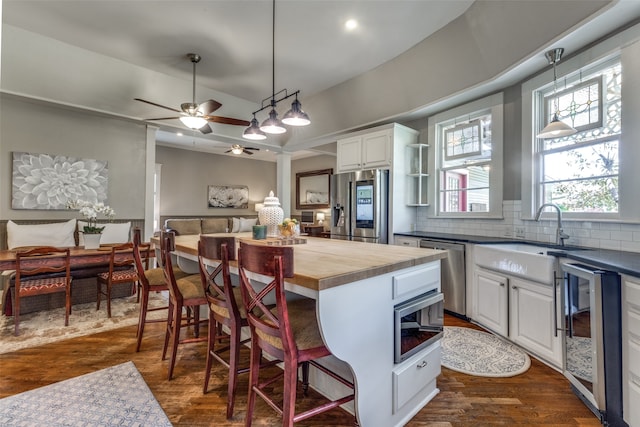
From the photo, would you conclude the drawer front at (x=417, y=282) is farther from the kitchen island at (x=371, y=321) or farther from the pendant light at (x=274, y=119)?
the pendant light at (x=274, y=119)

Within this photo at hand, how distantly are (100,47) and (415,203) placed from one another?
14.3 feet

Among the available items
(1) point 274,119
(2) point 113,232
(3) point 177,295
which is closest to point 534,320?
(3) point 177,295

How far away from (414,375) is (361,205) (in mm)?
2768

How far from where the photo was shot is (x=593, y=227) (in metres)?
2.67

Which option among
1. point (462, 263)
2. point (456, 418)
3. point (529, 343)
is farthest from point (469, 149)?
point (456, 418)

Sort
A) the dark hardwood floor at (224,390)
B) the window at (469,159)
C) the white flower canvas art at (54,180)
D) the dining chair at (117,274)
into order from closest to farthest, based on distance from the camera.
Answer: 1. the dark hardwood floor at (224,390)
2. the dining chair at (117,274)
3. the window at (469,159)
4. the white flower canvas art at (54,180)

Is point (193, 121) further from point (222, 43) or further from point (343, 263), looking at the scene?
point (343, 263)

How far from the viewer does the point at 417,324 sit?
1948 mm

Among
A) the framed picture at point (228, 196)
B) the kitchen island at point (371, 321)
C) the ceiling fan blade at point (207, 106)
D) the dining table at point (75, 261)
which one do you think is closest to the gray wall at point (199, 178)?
the framed picture at point (228, 196)

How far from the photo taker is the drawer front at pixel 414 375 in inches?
67.1

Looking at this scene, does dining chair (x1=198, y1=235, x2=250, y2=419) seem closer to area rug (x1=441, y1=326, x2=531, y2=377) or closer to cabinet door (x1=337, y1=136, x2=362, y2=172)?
area rug (x1=441, y1=326, x2=531, y2=377)

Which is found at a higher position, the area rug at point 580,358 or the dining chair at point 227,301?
the dining chair at point 227,301

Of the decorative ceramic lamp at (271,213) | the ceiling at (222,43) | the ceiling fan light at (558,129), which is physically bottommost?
the decorative ceramic lamp at (271,213)

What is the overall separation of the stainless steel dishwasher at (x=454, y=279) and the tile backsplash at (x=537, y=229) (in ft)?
2.13
